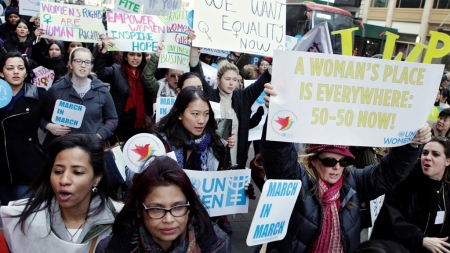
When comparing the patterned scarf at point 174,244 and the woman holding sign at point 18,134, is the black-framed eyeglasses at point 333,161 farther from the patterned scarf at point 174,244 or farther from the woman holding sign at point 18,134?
the woman holding sign at point 18,134

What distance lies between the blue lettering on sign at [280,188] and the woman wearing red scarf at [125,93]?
314 cm

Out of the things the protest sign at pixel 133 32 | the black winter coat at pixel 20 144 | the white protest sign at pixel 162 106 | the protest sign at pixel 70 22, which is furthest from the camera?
the protest sign at pixel 70 22

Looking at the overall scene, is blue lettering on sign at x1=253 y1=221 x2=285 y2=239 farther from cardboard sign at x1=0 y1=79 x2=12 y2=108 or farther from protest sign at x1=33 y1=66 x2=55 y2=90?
protest sign at x1=33 y1=66 x2=55 y2=90

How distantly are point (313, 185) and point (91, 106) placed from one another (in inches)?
101

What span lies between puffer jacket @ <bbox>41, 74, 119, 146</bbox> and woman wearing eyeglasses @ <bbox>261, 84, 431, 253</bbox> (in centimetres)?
227

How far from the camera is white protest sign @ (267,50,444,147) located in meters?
2.07

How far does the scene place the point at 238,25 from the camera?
3.91 metres

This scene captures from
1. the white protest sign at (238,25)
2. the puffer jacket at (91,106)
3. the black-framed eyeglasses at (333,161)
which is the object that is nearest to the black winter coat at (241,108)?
the white protest sign at (238,25)

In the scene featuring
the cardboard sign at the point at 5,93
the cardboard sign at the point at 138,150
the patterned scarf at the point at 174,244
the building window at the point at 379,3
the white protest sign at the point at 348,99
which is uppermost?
the building window at the point at 379,3

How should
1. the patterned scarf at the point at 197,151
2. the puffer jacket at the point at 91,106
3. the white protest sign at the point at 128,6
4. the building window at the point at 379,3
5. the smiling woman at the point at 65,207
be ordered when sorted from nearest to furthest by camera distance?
the smiling woman at the point at 65,207 → the patterned scarf at the point at 197,151 → the puffer jacket at the point at 91,106 → the white protest sign at the point at 128,6 → the building window at the point at 379,3

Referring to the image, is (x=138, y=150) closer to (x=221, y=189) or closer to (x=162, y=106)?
(x=221, y=189)

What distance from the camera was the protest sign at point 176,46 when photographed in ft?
15.3

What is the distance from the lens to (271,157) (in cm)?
211

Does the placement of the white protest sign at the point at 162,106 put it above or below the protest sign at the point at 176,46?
below
